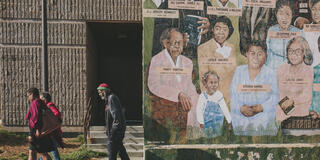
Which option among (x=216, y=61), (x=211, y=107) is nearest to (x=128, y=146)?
(x=211, y=107)

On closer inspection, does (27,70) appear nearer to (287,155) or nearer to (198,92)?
(198,92)

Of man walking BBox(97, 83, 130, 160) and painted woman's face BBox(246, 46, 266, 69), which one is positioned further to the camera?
painted woman's face BBox(246, 46, 266, 69)

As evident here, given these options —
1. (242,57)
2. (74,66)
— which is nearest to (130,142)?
(74,66)

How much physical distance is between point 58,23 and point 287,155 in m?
7.25

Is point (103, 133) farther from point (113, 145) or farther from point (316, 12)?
point (316, 12)

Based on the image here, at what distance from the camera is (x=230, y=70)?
5586 millimetres

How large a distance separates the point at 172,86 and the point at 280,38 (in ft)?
7.85

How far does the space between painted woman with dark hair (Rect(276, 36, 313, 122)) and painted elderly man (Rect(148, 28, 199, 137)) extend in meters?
1.81

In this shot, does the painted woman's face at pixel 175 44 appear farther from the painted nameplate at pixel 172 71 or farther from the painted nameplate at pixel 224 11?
the painted nameplate at pixel 224 11

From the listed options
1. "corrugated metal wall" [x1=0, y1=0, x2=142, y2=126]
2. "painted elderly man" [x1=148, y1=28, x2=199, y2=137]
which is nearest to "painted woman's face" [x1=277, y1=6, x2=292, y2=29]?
"painted elderly man" [x1=148, y1=28, x2=199, y2=137]

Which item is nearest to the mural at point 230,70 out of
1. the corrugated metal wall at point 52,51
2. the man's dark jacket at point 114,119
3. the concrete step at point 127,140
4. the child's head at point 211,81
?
the child's head at point 211,81

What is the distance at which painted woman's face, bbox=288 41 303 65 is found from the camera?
18.7 ft

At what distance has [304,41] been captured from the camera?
226 inches

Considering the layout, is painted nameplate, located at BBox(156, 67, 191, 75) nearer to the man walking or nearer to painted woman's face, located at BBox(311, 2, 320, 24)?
the man walking
